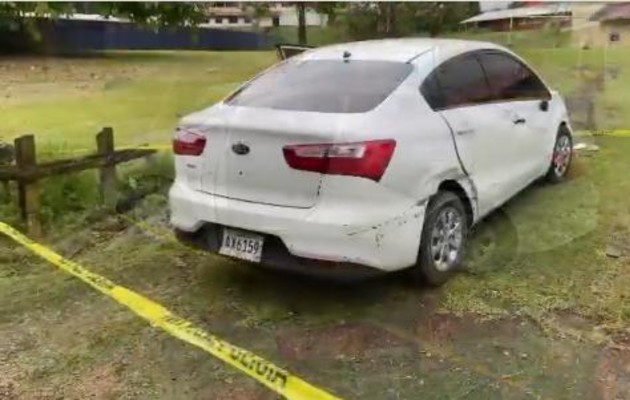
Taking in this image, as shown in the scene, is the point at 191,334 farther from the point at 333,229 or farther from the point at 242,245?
the point at 333,229

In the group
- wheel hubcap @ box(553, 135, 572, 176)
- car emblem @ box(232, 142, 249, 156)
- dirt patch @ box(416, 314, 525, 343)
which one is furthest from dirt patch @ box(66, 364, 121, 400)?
wheel hubcap @ box(553, 135, 572, 176)

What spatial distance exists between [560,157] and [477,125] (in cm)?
214

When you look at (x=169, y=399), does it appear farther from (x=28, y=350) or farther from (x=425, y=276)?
(x=425, y=276)

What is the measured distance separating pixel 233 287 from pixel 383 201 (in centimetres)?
120

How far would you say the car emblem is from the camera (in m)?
3.63

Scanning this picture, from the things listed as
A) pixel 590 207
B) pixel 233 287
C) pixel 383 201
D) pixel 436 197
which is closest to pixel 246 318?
pixel 233 287

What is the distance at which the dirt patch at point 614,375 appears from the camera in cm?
300

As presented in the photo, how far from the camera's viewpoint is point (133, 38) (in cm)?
2378

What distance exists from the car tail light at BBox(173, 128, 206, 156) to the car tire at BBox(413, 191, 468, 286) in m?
1.30

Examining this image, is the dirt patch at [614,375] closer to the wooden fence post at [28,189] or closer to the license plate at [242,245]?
the license plate at [242,245]

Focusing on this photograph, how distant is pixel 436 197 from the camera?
155 inches

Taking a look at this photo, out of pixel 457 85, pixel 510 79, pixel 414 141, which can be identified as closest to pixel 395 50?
pixel 457 85

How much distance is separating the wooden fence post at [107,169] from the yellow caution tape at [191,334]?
2.66ft

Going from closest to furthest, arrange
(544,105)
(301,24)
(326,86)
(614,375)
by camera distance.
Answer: (614,375), (326,86), (544,105), (301,24)
